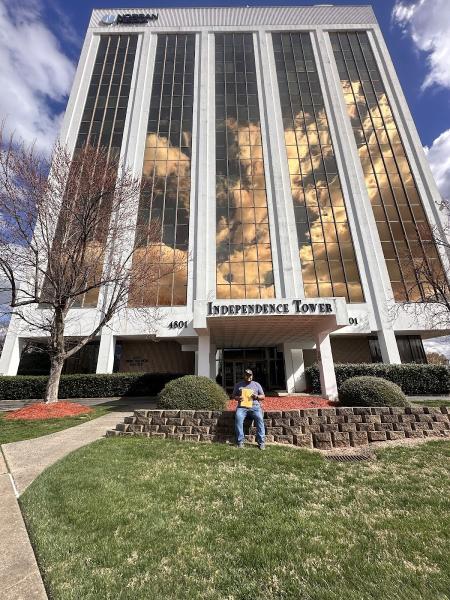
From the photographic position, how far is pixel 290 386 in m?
20.4

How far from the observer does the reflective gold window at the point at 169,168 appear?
23.1m

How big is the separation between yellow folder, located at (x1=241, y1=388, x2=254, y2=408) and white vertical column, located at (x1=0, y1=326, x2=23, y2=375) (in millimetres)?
21129

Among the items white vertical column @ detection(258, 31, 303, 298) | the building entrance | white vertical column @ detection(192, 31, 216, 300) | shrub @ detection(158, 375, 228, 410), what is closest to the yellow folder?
shrub @ detection(158, 375, 228, 410)

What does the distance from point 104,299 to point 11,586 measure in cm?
2152

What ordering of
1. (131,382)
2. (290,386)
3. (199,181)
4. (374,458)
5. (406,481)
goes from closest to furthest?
(406,481)
(374,458)
(131,382)
(290,386)
(199,181)

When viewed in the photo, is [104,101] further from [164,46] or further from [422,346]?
[422,346]

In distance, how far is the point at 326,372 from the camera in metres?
15.1

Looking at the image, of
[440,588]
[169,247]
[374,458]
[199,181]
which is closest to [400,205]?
[199,181]

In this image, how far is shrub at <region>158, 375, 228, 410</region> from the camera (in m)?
9.26

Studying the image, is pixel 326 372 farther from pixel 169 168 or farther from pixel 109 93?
pixel 109 93

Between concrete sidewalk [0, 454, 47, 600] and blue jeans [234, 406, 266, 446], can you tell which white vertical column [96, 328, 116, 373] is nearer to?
blue jeans [234, 406, 266, 446]

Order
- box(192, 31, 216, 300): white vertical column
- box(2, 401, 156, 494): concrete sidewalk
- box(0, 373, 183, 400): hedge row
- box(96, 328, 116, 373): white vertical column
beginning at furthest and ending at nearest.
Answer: box(192, 31, 216, 300): white vertical column → box(96, 328, 116, 373): white vertical column → box(0, 373, 183, 400): hedge row → box(2, 401, 156, 494): concrete sidewalk

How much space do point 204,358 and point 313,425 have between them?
8.32 metres

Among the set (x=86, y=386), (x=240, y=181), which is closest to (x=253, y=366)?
(x=86, y=386)
